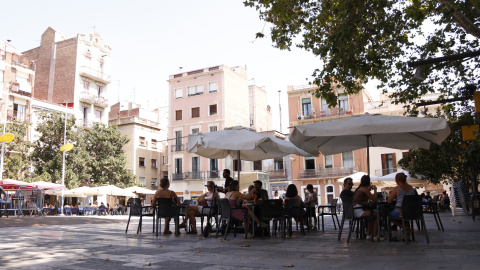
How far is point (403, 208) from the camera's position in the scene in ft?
23.1

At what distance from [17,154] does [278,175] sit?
922 inches

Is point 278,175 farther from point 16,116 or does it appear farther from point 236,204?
point 236,204

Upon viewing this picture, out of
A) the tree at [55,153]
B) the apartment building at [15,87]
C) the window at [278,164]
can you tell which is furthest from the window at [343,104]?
the apartment building at [15,87]

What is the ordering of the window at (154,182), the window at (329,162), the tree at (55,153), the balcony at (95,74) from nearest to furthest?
1. the tree at (55,153)
2. the window at (329,162)
3. the balcony at (95,74)
4. the window at (154,182)

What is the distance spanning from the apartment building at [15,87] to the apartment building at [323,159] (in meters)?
24.9

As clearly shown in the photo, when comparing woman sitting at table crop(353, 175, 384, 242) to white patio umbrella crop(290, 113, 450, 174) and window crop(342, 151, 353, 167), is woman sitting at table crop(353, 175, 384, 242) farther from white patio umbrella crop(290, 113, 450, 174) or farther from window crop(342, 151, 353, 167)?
window crop(342, 151, 353, 167)

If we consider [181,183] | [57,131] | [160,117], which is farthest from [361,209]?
[160,117]

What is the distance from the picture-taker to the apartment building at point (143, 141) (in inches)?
1884

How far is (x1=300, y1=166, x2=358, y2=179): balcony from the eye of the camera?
38562mm

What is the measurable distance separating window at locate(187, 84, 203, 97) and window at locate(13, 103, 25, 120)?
1647 cm

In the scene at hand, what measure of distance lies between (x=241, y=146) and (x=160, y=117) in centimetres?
4718

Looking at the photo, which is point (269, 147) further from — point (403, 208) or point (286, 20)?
point (403, 208)

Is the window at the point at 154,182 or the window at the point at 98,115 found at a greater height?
the window at the point at 98,115

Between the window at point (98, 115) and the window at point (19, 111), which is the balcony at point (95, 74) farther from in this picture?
the window at point (19, 111)
